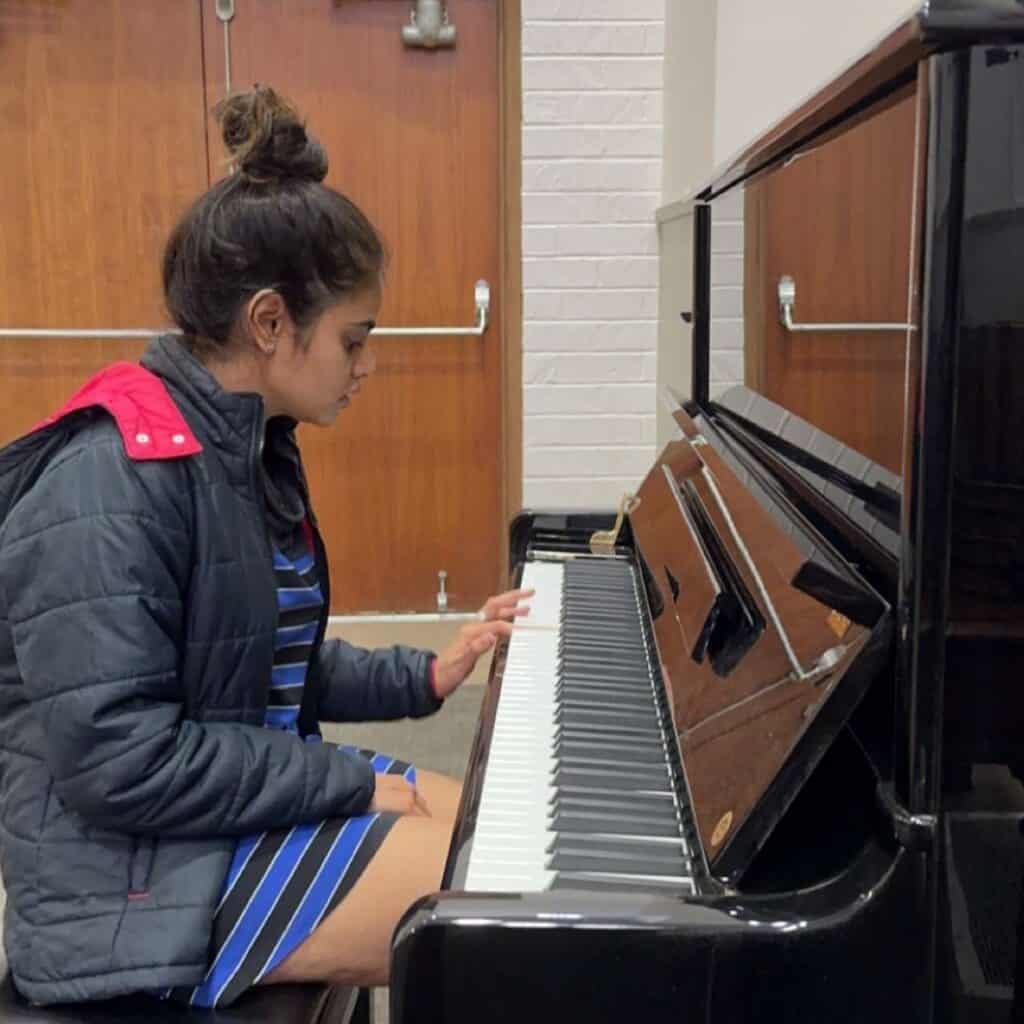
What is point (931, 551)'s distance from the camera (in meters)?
0.60

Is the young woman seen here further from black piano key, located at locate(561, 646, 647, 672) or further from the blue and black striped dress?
black piano key, located at locate(561, 646, 647, 672)

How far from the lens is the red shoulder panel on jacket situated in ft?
3.23

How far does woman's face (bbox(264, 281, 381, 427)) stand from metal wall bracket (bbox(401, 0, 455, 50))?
6.50ft

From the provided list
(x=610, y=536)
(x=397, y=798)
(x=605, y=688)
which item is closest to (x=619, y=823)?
(x=605, y=688)

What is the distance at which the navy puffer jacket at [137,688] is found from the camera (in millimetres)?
929

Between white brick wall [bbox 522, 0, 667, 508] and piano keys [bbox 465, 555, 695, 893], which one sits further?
white brick wall [bbox 522, 0, 667, 508]

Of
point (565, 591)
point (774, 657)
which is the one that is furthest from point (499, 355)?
point (774, 657)

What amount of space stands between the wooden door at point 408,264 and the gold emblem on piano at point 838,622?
2323 millimetres

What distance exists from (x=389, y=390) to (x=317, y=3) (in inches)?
37.2

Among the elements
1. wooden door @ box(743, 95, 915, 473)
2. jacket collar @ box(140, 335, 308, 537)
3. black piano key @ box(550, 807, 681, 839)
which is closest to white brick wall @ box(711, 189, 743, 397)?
wooden door @ box(743, 95, 915, 473)

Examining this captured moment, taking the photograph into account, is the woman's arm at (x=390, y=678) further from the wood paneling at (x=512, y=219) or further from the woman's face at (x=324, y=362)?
the wood paneling at (x=512, y=219)

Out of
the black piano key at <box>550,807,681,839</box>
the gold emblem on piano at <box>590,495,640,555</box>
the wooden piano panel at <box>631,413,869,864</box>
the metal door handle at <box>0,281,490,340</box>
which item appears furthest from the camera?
the metal door handle at <box>0,281,490,340</box>

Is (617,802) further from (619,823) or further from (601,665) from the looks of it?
(601,665)

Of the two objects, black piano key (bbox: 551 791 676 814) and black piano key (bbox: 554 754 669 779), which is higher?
black piano key (bbox: 554 754 669 779)
